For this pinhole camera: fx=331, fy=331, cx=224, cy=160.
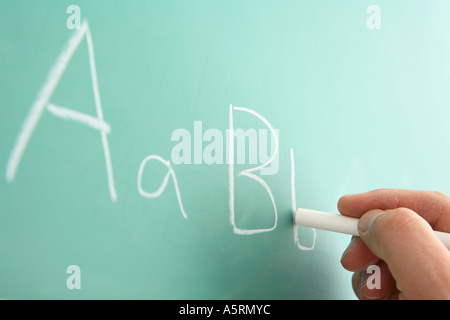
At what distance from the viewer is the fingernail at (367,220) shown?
34 centimetres

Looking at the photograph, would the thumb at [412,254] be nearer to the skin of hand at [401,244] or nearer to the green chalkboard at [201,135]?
the skin of hand at [401,244]

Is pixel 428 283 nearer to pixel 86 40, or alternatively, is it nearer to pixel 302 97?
pixel 302 97

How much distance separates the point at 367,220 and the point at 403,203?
8cm

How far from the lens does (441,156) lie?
1.64 ft

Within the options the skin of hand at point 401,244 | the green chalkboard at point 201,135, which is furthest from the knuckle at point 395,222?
the green chalkboard at point 201,135

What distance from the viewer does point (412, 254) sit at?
279mm

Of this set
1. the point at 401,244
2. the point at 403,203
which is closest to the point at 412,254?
the point at 401,244

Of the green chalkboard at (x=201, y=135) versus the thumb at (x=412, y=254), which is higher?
the green chalkboard at (x=201, y=135)

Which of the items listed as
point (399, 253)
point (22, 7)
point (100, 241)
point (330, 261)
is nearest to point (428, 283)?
point (399, 253)

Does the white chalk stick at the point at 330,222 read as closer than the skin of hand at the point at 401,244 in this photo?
No

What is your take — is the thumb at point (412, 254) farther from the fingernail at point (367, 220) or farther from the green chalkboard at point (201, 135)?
the green chalkboard at point (201, 135)

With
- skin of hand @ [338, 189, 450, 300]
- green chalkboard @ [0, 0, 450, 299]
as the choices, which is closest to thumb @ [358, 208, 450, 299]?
skin of hand @ [338, 189, 450, 300]

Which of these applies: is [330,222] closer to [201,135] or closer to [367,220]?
[367,220]

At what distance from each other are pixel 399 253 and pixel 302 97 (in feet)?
0.69
